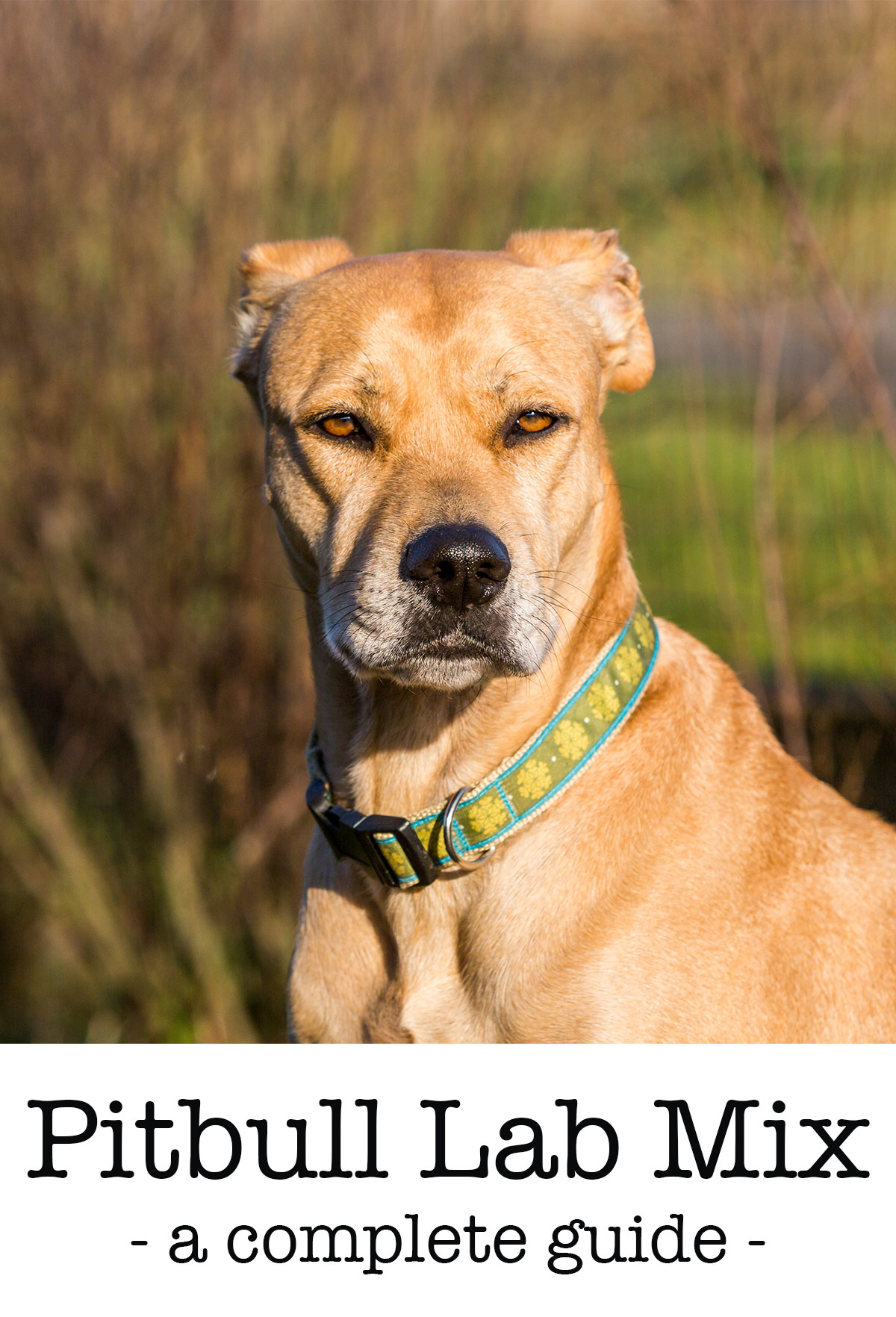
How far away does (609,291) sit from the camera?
311cm

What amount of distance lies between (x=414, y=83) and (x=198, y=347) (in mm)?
1220

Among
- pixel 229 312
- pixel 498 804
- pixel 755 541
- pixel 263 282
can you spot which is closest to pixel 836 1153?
pixel 498 804

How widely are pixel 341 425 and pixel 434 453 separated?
23 centimetres

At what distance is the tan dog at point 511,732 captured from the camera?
2.48 meters

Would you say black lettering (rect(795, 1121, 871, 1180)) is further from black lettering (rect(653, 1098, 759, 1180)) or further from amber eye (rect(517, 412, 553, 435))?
amber eye (rect(517, 412, 553, 435))

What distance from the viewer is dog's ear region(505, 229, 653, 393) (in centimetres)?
311

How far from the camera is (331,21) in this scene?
A: 15.4 ft

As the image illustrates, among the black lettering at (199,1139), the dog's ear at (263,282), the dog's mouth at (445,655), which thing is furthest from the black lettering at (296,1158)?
the dog's ear at (263,282)

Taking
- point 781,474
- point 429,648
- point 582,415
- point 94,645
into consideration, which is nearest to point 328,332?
point 582,415

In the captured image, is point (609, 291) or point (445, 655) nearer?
point (445, 655)

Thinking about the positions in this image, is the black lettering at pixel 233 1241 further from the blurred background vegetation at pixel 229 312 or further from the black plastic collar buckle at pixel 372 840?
the blurred background vegetation at pixel 229 312

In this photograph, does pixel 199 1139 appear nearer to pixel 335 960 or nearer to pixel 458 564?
pixel 335 960

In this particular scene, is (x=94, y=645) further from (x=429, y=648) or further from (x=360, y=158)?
(x=429, y=648)

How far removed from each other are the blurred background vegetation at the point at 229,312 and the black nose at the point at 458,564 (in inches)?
81.0
